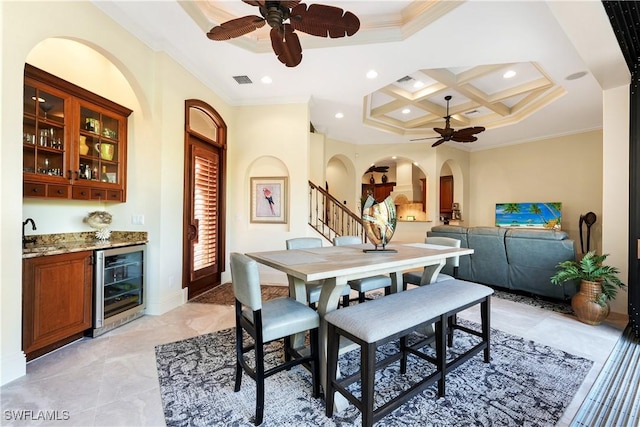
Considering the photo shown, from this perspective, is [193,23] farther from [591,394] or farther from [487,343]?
[591,394]

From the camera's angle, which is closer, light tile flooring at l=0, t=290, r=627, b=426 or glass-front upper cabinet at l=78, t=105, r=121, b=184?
light tile flooring at l=0, t=290, r=627, b=426

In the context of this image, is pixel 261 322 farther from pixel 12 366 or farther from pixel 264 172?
pixel 264 172

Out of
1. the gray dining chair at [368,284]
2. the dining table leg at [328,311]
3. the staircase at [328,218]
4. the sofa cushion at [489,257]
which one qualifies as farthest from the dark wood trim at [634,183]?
the staircase at [328,218]

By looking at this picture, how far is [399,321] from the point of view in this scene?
1600mm

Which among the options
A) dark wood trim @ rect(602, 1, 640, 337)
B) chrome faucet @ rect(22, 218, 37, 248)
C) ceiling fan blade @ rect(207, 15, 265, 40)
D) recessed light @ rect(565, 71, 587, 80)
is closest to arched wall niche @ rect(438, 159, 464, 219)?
recessed light @ rect(565, 71, 587, 80)

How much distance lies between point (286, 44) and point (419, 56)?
1957mm

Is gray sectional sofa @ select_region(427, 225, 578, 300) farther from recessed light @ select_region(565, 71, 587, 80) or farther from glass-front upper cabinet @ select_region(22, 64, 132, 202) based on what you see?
glass-front upper cabinet @ select_region(22, 64, 132, 202)

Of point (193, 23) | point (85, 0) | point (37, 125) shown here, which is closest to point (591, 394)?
point (193, 23)

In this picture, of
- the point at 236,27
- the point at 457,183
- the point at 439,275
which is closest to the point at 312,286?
the point at 439,275

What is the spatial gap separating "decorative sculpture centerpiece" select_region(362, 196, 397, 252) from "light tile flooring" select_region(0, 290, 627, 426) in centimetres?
159

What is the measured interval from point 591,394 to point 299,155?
13.7 feet

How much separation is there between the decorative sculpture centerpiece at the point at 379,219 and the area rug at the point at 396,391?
1.06m

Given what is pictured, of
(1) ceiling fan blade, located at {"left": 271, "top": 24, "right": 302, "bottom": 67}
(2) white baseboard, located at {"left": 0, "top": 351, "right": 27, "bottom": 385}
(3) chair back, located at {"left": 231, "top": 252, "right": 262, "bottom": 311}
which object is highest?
(1) ceiling fan blade, located at {"left": 271, "top": 24, "right": 302, "bottom": 67}

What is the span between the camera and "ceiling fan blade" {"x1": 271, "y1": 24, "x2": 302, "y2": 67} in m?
2.19
